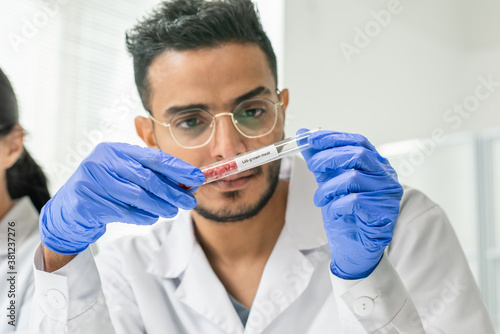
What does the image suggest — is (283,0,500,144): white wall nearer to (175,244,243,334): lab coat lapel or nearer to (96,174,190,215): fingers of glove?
(175,244,243,334): lab coat lapel

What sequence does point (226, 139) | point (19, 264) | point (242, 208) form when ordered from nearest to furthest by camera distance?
point (19, 264) < point (226, 139) < point (242, 208)

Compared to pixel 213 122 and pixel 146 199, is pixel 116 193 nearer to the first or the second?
pixel 146 199

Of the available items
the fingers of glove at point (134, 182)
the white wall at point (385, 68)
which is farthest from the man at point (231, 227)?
the white wall at point (385, 68)

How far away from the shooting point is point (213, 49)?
1512 mm

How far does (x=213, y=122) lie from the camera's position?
1454mm

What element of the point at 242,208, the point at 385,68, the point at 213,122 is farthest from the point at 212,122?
the point at 385,68

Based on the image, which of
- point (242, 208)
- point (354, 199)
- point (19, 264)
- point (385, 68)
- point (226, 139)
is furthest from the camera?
point (385, 68)

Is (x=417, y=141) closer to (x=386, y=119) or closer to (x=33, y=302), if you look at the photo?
(x=386, y=119)

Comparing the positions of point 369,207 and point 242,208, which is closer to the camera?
point 369,207

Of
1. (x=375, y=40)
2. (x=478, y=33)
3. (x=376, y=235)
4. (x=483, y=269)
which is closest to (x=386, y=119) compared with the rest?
(x=375, y=40)

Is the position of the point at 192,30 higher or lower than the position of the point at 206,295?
higher

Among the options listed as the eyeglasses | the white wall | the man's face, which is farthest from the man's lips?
the white wall

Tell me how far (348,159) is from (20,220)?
0.90 metres

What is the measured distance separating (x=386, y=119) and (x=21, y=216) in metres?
1.78
